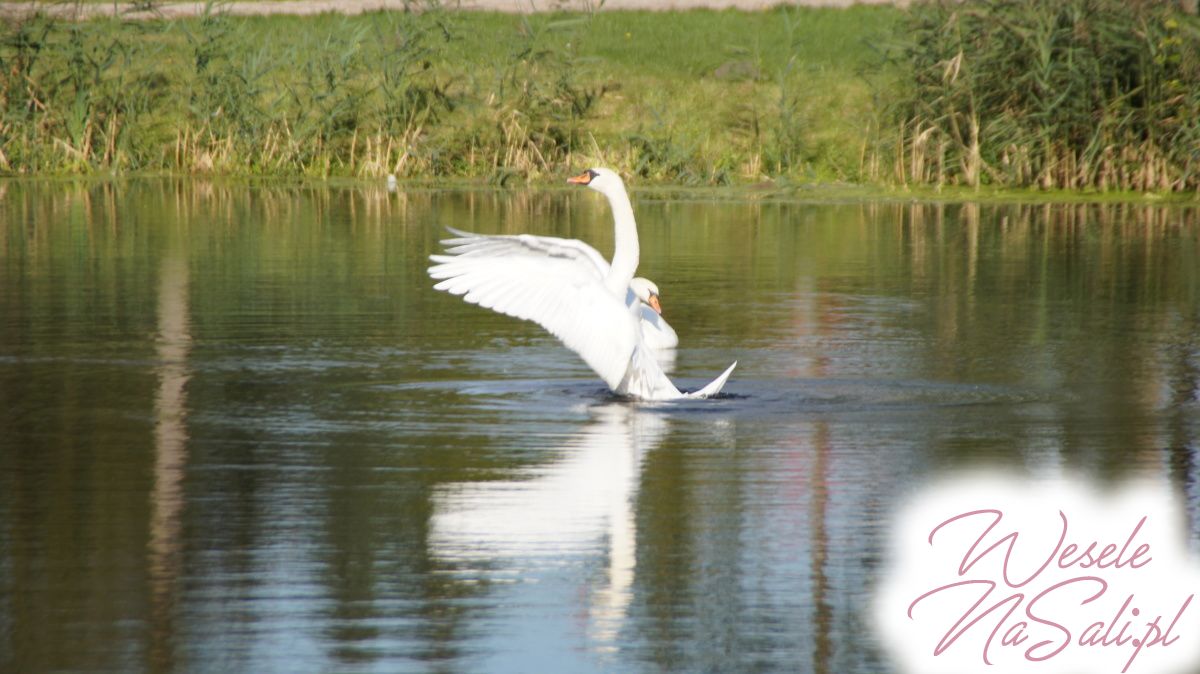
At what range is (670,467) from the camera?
969cm

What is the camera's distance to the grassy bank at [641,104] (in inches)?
1153

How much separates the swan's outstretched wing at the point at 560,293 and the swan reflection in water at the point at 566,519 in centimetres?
121

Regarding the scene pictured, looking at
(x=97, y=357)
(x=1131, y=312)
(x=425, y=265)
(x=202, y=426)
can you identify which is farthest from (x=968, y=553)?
(x=425, y=265)

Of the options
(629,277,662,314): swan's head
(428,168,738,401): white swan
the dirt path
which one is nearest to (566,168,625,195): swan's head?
(428,168,738,401): white swan

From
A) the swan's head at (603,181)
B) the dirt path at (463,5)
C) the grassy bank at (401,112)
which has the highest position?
the dirt path at (463,5)

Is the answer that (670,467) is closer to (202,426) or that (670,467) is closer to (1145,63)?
(202,426)

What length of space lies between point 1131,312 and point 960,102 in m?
14.2

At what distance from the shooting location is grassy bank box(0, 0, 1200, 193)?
2930 centimetres

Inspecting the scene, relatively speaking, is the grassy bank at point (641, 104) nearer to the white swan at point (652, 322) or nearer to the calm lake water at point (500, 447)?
the calm lake water at point (500, 447)

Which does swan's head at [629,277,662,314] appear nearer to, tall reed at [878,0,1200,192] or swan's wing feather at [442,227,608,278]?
swan's wing feather at [442,227,608,278]

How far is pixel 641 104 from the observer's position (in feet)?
119

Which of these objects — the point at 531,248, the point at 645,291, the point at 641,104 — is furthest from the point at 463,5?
the point at 531,248

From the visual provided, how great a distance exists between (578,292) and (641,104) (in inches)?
989

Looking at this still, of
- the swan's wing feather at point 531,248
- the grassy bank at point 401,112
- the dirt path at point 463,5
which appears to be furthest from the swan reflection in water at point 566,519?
the dirt path at point 463,5
